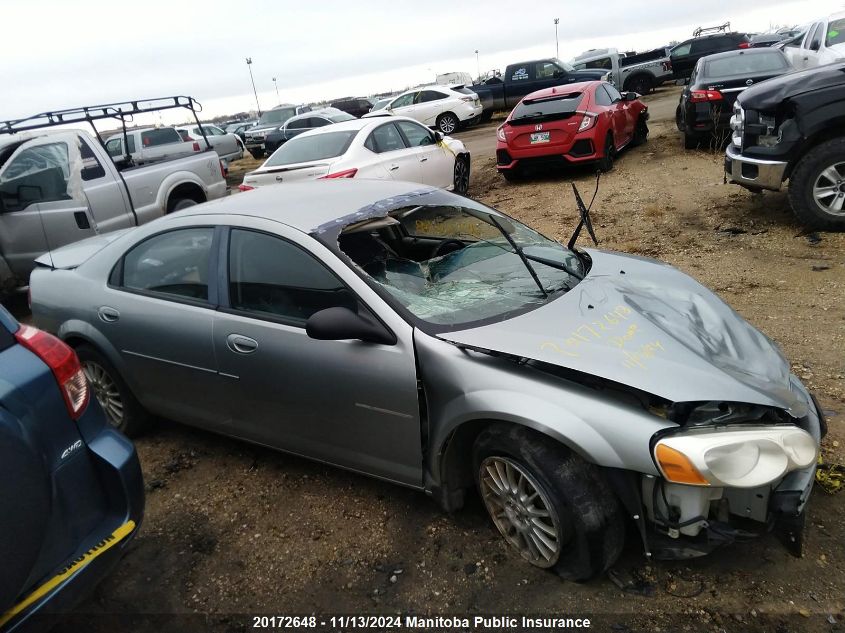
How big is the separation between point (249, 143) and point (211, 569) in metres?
22.2

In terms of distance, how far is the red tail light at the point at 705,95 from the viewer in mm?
9742

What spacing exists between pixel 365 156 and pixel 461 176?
268 cm

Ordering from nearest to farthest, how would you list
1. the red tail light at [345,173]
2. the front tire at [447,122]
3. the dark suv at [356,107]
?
the red tail light at [345,173]
the front tire at [447,122]
the dark suv at [356,107]

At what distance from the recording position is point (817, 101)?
229 inches

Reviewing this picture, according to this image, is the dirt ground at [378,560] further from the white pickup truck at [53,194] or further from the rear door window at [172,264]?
the white pickup truck at [53,194]

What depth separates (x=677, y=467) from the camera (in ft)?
6.99

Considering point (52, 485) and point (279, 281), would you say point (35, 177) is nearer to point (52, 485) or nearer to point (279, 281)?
point (279, 281)

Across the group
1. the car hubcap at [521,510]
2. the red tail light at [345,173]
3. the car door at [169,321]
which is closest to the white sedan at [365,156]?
the red tail light at [345,173]

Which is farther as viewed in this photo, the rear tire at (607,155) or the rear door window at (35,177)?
the rear tire at (607,155)

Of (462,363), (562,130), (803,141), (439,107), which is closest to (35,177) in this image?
(462,363)

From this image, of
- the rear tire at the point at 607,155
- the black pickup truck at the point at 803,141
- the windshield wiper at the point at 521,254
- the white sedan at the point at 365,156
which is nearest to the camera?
the windshield wiper at the point at 521,254

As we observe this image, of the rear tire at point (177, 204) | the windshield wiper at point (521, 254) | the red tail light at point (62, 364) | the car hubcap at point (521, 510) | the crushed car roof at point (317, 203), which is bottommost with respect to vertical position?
the car hubcap at point (521, 510)

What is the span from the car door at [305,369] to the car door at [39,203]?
4778mm

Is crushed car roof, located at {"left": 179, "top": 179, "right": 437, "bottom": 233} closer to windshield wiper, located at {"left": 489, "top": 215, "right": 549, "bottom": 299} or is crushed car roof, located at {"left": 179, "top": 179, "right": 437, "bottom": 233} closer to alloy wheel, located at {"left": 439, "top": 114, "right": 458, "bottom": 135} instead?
windshield wiper, located at {"left": 489, "top": 215, "right": 549, "bottom": 299}
